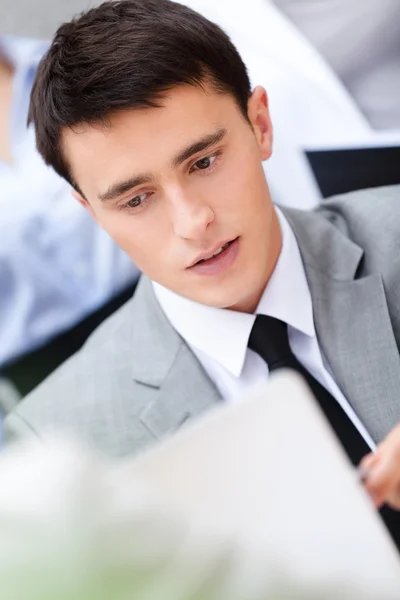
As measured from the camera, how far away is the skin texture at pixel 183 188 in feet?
1.94

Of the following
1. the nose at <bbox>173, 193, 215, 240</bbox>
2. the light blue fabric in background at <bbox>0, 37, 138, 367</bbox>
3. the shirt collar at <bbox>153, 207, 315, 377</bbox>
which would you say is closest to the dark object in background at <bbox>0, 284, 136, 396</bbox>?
the light blue fabric in background at <bbox>0, 37, 138, 367</bbox>

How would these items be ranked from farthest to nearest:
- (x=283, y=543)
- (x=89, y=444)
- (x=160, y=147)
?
(x=89, y=444)
(x=160, y=147)
(x=283, y=543)

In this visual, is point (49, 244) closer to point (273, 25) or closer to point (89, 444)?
point (89, 444)

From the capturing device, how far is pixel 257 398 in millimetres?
368

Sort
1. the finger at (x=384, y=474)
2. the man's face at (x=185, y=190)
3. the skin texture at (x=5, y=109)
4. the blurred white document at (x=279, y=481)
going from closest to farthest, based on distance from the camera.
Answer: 1. the blurred white document at (x=279, y=481)
2. the finger at (x=384, y=474)
3. the man's face at (x=185, y=190)
4. the skin texture at (x=5, y=109)

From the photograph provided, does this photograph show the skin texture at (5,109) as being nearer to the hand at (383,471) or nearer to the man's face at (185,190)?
the man's face at (185,190)

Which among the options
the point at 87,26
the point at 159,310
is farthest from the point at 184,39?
the point at 159,310

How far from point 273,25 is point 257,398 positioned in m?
0.52

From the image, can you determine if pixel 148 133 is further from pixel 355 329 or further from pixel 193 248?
pixel 355 329

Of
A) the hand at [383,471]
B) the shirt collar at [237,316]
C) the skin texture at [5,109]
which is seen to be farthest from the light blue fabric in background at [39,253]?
the hand at [383,471]

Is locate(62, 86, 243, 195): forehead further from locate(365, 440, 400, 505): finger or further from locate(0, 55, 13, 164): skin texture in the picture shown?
locate(365, 440, 400, 505): finger

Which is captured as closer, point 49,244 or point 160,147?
point 160,147

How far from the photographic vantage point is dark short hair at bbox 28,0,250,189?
23.0 inches

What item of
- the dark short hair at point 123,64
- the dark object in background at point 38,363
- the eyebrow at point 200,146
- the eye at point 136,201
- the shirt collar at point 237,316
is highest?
the dark short hair at point 123,64
